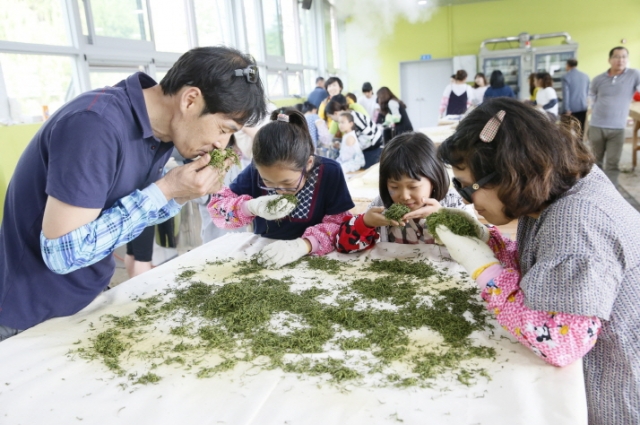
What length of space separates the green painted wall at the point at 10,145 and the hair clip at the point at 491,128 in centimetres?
339

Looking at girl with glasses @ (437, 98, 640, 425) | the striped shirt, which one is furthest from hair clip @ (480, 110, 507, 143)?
the striped shirt

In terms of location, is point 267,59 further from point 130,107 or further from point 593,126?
point 130,107

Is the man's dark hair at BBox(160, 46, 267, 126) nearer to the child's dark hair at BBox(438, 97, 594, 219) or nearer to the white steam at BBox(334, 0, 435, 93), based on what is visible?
the child's dark hair at BBox(438, 97, 594, 219)

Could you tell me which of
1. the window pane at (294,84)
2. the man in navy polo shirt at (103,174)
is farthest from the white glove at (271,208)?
the window pane at (294,84)

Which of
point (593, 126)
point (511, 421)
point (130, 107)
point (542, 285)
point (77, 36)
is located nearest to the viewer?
point (511, 421)

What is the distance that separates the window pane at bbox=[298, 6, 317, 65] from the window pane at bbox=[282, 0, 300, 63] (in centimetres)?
41

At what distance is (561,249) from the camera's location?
105cm

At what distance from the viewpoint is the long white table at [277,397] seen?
94 cm

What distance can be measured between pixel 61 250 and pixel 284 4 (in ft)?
32.8

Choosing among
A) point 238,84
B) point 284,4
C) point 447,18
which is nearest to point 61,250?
point 238,84

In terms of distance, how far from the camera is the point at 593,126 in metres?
5.83

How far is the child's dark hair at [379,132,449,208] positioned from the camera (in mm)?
2002

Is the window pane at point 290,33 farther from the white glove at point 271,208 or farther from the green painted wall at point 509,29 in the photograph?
the white glove at point 271,208

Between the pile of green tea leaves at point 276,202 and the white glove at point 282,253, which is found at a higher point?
the pile of green tea leaves at point 276,202
